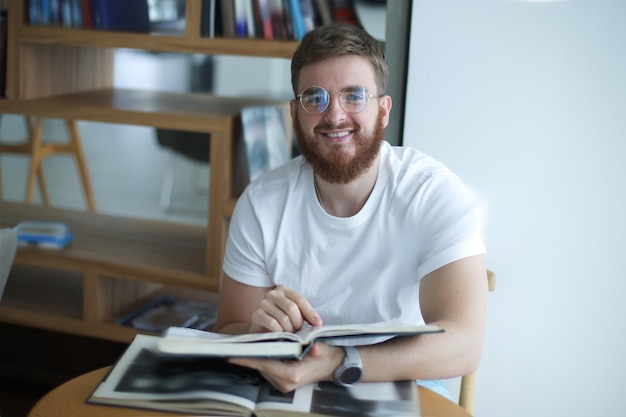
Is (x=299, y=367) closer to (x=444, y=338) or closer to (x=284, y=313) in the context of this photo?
(x=284, y=313)

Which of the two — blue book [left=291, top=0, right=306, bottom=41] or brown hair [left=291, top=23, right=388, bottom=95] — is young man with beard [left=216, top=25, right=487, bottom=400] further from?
blue book [left=291, top=0, right=306, bottom=41]

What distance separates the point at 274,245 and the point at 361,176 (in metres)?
0.24

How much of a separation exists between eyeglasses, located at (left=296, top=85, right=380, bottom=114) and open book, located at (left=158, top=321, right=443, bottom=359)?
548 millimetres

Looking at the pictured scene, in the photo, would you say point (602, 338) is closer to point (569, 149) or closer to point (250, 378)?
point (569, 149)

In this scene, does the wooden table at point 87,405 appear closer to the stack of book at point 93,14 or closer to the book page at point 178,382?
the book page at point 178,382

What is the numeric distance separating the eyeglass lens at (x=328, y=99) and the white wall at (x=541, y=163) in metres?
0.53

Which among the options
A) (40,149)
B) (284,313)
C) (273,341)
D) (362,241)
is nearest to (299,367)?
(273,341)

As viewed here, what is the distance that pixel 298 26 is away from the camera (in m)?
2.20

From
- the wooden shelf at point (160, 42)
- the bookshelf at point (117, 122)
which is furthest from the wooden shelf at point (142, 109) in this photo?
the wooden shelf at point (160, 42)

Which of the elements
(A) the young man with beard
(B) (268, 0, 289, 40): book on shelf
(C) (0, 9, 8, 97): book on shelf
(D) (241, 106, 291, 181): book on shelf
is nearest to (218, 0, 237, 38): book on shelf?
(B) (268, 0, 289, 40): book on shelf

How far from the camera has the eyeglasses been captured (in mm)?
1550

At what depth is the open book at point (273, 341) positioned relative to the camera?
1.05 m

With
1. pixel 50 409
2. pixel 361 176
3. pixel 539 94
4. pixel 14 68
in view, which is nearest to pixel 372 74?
pixel 361 176

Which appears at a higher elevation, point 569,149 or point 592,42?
point 592,42
